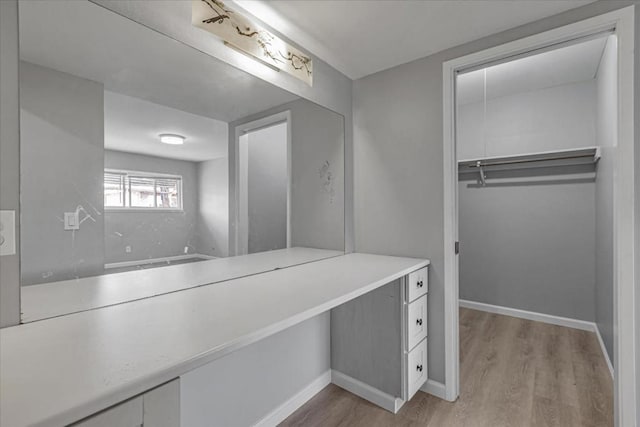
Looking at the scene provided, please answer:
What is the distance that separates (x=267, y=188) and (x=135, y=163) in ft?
2.53

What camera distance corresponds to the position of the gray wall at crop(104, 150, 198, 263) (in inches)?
44.8

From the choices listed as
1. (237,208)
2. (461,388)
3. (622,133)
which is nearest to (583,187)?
(622,133)

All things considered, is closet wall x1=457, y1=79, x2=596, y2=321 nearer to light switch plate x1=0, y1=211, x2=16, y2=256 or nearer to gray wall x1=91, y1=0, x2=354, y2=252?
gray wall x1=91, y1=0, x2=354, y2=252

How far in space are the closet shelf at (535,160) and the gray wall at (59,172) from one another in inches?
130

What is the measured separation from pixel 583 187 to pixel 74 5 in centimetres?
386

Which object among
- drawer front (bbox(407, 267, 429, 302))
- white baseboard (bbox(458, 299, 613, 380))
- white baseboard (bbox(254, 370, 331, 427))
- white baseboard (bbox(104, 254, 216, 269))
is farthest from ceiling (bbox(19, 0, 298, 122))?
white baseboard (bbox(458, 299, 613, 380))

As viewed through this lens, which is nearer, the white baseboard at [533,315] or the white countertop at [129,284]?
the white countertop at [129,284]

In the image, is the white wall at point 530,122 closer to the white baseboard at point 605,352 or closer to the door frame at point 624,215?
the door frame at point 624,215

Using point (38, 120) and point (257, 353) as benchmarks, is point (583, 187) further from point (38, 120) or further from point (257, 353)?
point (38, 120)

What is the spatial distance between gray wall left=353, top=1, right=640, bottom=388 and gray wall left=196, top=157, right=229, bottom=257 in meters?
1.09

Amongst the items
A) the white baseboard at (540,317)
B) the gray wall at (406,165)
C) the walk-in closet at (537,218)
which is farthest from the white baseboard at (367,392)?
the white baseboard at (540,317)

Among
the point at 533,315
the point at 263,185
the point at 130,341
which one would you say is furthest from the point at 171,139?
the point at 533,315

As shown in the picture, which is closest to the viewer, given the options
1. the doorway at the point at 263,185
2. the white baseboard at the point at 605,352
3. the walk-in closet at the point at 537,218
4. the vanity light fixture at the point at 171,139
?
the vanity light fixture at the point at 171,139

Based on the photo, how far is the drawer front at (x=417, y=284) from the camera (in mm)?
1776
